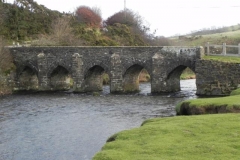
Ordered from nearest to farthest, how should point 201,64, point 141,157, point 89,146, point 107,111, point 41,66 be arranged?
point 141,157 → point 89,146 → point 107,111 → point 201,64 → point 41,66

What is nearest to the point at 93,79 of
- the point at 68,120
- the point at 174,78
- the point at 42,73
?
the point at 42,73

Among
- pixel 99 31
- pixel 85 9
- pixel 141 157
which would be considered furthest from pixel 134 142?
pixel 85 9

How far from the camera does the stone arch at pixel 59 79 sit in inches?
2101

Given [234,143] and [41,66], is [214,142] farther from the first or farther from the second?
[41,66]

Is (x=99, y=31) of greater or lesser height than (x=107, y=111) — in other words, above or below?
above

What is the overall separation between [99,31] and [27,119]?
53.8 m

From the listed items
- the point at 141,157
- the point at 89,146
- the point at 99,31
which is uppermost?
the point at 99,31

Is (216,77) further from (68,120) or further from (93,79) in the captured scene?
(68,120)

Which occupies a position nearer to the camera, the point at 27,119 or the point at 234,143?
the point at 234,143

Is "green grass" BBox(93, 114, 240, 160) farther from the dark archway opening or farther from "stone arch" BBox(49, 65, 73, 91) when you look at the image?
"stone arch" BBox(49, 65, 73, 91)

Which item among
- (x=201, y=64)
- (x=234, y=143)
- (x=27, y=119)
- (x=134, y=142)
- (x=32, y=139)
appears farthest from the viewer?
(x=201, y=64)

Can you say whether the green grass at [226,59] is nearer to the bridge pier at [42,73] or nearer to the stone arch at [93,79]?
the stone arch at [93,79]

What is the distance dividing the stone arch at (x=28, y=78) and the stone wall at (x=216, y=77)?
2236 centimetres

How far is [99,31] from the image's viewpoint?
81.8 metres
